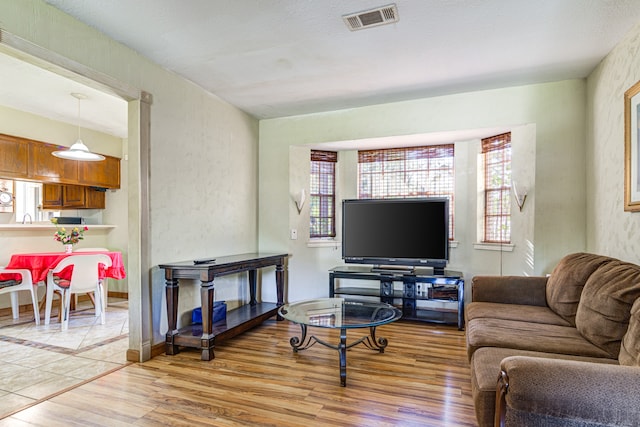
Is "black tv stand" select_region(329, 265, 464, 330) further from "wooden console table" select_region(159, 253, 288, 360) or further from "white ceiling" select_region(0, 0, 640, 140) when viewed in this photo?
"white ceiling" select_region(0, 0, 640, 140)

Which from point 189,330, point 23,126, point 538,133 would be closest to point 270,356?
point 189,330

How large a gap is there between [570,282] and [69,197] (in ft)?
20.7

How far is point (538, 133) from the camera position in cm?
373

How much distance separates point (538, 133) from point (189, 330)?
3.89m

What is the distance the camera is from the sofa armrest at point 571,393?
126 centimetres

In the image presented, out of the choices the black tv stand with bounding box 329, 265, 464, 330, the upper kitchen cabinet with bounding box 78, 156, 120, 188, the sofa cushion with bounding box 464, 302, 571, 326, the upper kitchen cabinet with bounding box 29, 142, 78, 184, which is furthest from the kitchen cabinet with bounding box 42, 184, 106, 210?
the sofa cushion with bounding box 464, 302, 571, 326

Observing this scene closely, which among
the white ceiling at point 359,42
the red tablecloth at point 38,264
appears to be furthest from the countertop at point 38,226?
the white ceiling at point 359,42

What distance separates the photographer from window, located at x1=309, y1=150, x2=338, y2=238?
5055 millimetres

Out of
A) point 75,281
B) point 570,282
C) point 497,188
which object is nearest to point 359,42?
point 570,282

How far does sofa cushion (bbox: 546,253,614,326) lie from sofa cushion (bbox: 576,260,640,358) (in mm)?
189

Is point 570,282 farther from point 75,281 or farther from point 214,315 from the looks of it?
point 75,281

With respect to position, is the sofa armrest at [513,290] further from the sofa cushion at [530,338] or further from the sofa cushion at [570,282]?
the sofa cushion at [530,338]

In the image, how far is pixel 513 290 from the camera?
3127 millimetres

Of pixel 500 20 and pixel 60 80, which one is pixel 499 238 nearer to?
pixel 500 20
